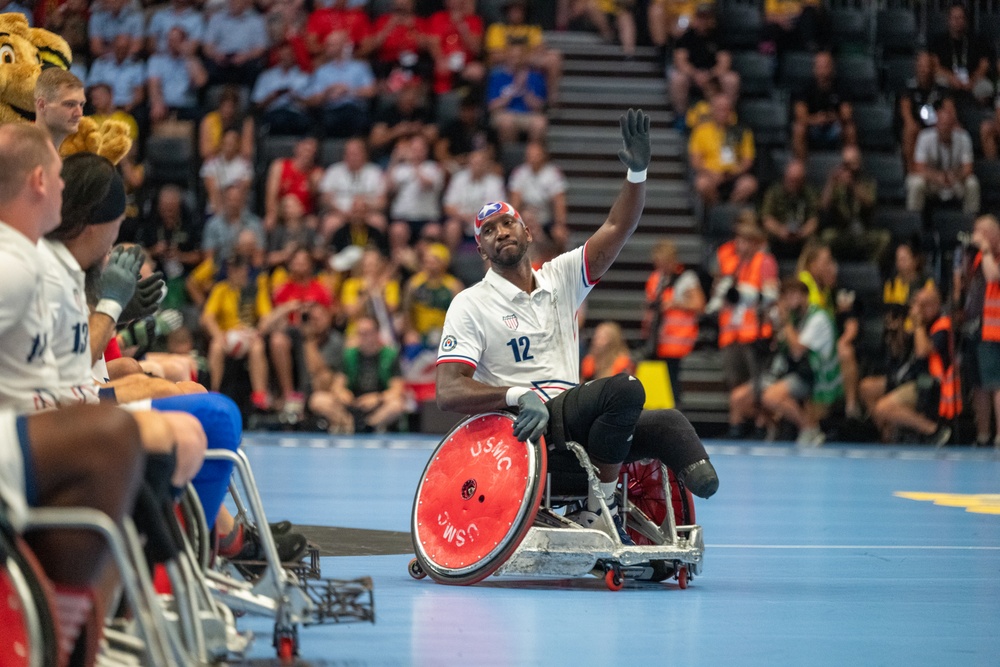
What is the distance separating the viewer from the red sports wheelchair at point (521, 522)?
5.41 meters

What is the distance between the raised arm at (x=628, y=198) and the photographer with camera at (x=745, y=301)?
26.0 feet

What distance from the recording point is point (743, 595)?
5.43m

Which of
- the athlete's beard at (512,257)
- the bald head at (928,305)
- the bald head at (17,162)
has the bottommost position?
the bald head at (928,305)

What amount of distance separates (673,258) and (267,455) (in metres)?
4.73

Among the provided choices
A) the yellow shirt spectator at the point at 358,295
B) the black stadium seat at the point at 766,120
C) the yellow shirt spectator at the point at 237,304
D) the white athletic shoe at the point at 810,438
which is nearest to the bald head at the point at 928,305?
the white athletic shoe at the point at 810,438

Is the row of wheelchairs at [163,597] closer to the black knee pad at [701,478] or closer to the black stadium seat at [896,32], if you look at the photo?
the black knee pad at [701,478]

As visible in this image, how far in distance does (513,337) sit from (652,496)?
0.90 meters

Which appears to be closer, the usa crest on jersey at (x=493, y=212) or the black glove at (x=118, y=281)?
the black glove at (x=118, y=281)

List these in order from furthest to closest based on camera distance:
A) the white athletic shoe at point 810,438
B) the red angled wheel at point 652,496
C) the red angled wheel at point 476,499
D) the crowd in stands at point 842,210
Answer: the crowd in stands at point 842,210
the white athletic shoe at point 810,438
the red angled wheel at point 652,496
the red angled wheel at point 476,499

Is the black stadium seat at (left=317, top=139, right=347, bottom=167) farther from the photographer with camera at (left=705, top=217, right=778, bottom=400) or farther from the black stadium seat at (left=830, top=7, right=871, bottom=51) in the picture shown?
the black stadium seat at (left=830, top=7, right=871, bottom=51)

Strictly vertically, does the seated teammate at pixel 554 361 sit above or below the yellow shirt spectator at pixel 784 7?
below

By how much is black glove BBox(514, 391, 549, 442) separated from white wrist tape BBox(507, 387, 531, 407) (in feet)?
0.38

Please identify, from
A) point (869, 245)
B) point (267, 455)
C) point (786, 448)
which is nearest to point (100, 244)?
point (267, 455)

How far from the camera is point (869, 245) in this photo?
15.0m
